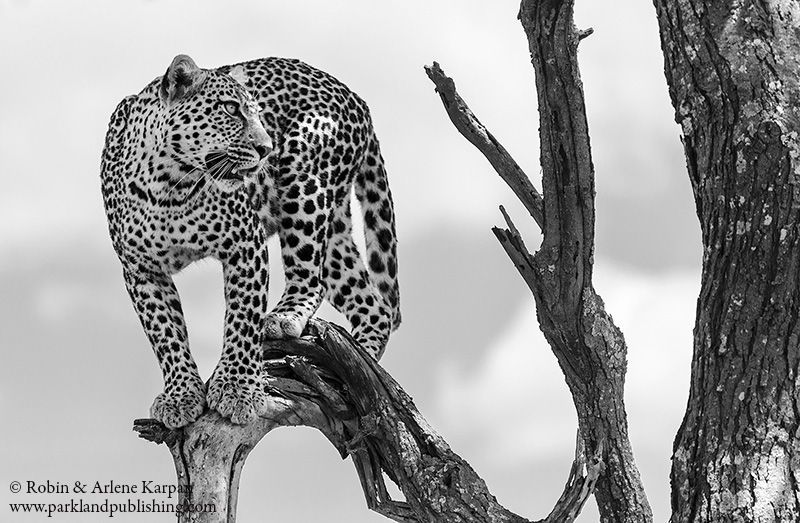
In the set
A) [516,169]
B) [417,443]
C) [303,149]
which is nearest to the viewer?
[516,169]

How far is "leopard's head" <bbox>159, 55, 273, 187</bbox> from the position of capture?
305 inches

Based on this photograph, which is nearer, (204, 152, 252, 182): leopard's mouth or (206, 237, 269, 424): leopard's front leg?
(206, 237, 269, 424): leopard's front leg

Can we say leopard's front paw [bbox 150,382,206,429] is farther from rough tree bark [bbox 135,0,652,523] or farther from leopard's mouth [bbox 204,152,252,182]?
leopard's mouth [bbox 204,152,252,182]

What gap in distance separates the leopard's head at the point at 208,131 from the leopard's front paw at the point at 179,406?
1.34 m

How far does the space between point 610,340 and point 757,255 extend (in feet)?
4.45

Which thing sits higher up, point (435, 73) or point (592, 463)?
point (435, 73)

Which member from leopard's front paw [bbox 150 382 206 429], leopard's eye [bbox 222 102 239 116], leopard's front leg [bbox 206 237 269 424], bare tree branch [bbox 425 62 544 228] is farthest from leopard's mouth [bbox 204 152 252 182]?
bare tree branch [bbox 425 62 544 228]

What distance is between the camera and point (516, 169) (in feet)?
22.2

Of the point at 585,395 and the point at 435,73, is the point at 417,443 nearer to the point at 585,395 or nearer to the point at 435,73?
the point at 585,395

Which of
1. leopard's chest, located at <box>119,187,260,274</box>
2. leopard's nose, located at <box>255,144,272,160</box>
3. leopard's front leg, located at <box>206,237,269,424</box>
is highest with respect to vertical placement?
leopard's nose, located at <box>255,144,272,160</box>

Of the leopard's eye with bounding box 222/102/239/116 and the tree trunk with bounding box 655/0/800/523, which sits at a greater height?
the leopard's eye with bounding box 222/102/239/116

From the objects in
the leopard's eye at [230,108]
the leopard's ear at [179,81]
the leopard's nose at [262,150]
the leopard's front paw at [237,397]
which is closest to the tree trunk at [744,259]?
the leopard's front paw at [237,397]

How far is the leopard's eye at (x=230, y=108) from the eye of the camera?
783cm

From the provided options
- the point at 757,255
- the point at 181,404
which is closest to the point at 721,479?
the point at 757,255
